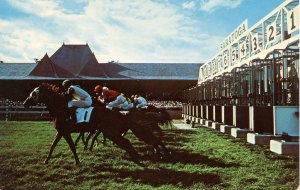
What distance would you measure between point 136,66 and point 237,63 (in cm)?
1841

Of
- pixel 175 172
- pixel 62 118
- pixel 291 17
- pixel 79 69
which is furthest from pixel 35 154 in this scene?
pixel 79 69

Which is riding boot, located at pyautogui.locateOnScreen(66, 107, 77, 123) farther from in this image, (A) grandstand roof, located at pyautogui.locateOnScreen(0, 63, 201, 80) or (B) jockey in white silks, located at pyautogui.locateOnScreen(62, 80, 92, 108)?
(A) grandstand roof, located at pyautogui.locateOnScreen(0, 63, 201, 80)

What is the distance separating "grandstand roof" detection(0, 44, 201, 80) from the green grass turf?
17.1m

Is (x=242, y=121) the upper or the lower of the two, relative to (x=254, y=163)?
upper

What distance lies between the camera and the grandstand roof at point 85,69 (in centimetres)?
2409

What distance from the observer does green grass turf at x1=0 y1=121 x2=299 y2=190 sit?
14.5 ft

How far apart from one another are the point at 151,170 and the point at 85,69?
67.0 feet

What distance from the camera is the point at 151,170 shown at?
5.32m

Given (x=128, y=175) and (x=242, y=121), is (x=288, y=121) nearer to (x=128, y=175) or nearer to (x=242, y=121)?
(x=242, y=121)

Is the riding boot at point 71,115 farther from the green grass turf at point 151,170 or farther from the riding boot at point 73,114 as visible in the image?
the green grass turf at point 151,170

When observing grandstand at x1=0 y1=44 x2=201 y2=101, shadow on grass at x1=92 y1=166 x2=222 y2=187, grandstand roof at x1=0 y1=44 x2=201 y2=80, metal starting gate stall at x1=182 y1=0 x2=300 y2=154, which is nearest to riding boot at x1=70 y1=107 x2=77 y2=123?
shadow on grass at x1=92 y1=166 x2=222 y2=187

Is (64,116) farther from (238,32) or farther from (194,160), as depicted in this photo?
(238,32)

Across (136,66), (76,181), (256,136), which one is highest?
(136,66)

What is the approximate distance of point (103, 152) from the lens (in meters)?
7.38
